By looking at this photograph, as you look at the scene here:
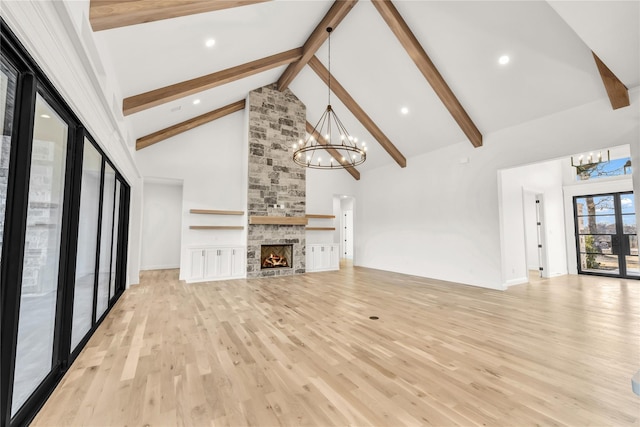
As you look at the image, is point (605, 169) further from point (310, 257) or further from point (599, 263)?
point (310, 257)

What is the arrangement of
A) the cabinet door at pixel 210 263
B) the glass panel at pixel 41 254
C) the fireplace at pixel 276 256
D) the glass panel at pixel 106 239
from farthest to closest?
the fireplace at pixel 276 256 → the cabinet door at pixel 210 263 → the glass panel at pixel 106 239 → the glass panel at pixel 41 254

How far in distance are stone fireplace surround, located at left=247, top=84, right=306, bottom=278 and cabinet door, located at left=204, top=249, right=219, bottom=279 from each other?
2.57 feet

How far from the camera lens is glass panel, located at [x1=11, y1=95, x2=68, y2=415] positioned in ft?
5.59

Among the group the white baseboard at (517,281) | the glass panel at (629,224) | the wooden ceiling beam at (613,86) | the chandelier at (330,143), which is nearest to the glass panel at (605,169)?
the glass panel at (629,224)

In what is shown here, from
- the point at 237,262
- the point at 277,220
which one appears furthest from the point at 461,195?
the point at 237,262

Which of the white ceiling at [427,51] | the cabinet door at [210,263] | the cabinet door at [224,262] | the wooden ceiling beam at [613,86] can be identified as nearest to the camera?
the white ceiling at [427,51]

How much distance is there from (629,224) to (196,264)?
10.8m

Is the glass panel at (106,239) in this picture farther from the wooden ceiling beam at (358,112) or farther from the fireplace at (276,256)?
the wooden ceiling beam at (358,112)

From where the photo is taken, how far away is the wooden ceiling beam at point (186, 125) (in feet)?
20.7

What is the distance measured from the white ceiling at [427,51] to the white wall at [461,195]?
Answer: 35cm

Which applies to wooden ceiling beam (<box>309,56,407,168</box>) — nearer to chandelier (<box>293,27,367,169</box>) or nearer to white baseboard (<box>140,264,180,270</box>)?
chandelier (<box>293,27,367,169</box>)

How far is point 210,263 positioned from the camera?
261 inches

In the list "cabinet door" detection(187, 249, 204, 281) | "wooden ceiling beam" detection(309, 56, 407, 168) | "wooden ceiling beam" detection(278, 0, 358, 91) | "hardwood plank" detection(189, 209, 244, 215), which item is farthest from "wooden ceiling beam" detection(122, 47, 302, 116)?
"cabinet door" detection(187, 249, 204, 281)

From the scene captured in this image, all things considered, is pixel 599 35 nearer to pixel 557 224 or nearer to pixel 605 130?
pixel 605 130
